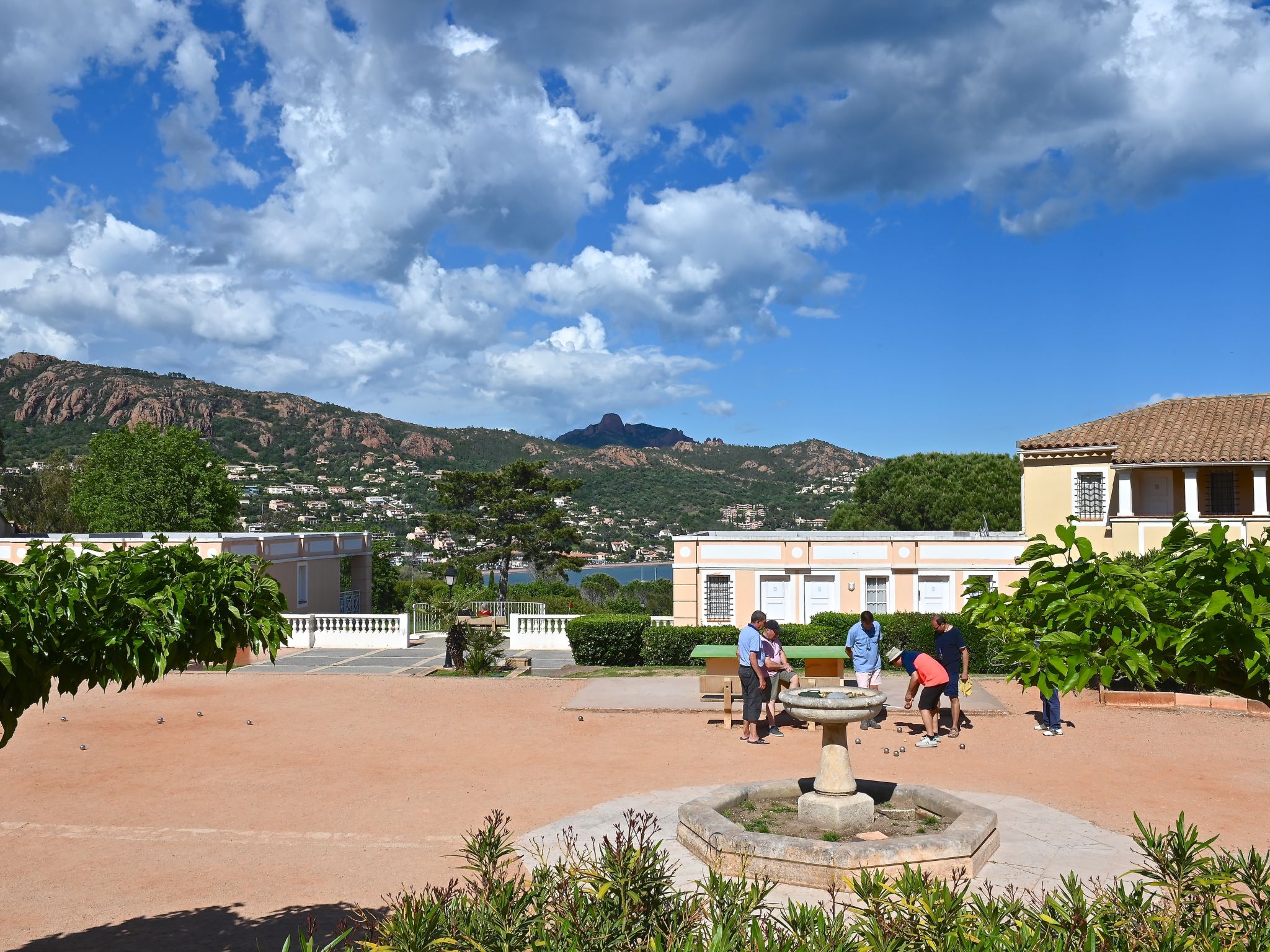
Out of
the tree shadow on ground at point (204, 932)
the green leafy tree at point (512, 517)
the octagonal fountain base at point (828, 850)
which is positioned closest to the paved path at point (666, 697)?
the octagonal fountain base at point (828, 850)

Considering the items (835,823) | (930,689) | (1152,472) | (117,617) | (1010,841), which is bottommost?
(1010,841)

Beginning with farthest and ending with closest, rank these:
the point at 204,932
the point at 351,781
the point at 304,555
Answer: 1. the point at 304,555
2. the point at 351,781
3. the point at 204,932

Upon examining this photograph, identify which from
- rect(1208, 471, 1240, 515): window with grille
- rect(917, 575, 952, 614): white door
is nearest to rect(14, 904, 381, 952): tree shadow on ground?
rect(917, 575, 952, 614): white door

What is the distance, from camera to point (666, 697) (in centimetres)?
1623

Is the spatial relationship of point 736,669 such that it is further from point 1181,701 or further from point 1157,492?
point 1157,492

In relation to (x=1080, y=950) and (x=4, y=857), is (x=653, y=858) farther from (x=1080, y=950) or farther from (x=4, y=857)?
(x=4, y=857)

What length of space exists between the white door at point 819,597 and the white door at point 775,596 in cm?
45

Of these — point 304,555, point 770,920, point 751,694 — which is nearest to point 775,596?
point 751,694

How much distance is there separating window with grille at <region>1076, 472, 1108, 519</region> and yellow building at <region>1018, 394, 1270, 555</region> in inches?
0.9

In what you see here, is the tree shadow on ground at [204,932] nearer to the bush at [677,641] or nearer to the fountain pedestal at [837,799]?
the fountain pedestal at [837,799]

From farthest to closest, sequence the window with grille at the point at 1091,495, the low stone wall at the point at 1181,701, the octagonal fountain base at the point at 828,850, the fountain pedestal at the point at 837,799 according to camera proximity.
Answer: the window with grille at the point at 1091,495 < the low stone wall at the point at 1181,701 < the fountain pedestal at the point at 837,799 < the octagonal fountain base at the point at 828,850

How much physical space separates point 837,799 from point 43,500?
6156 centimetres

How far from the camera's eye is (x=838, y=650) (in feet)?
53.9

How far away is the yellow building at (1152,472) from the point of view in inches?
979
